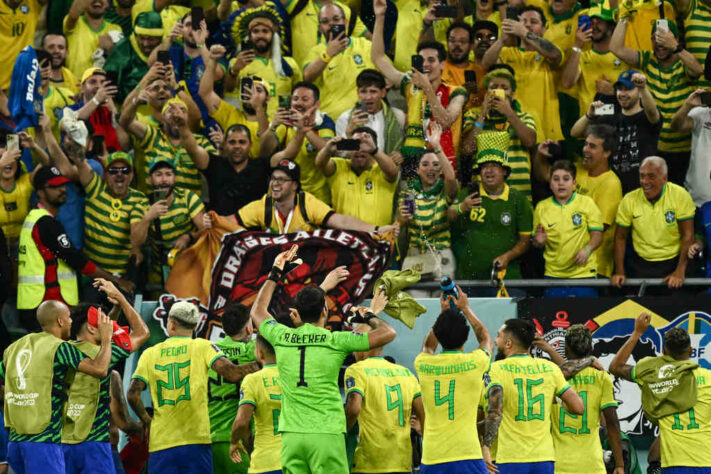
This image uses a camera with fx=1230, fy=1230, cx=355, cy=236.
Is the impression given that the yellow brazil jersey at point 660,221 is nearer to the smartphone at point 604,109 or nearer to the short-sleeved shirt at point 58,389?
Answer: the smartphone at point 604,109

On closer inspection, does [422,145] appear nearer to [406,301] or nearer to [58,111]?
[406,301]

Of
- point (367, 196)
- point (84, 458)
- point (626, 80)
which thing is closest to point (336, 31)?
point (367, 196)

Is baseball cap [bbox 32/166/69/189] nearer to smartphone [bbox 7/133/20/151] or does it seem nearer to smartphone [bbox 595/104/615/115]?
smartphone [bbox 7/133/20/151]

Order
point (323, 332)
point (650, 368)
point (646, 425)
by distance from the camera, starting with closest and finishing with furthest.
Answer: point (323, 332), point (650, 368), point (646, 425)

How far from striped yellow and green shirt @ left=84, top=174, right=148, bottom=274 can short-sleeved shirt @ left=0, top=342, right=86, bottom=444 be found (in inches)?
153

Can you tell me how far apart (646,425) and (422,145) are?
419cm

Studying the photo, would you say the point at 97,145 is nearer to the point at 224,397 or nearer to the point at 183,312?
the point at 183,312

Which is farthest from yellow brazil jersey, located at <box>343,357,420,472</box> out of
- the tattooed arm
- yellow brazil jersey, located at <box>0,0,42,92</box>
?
yellow brazil jersey, located at <box>0,0,42,92</box>

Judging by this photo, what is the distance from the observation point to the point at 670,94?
14891 millimetres

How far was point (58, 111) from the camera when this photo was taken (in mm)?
15367

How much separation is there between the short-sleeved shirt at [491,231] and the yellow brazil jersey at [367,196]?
3.01ft

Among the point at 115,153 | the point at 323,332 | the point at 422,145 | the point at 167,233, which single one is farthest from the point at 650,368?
the point at 115,153

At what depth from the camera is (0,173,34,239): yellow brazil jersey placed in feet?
46.0

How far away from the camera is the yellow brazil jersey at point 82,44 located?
16516 millimetres
